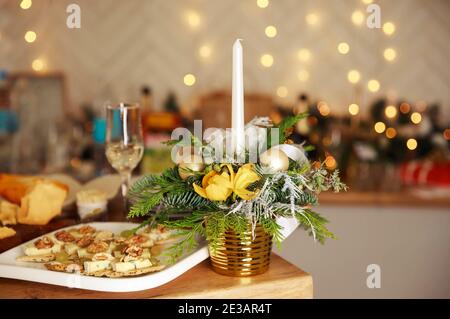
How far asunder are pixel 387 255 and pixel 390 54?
108cm

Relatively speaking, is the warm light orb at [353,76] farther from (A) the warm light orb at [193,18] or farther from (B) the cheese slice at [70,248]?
(B) the cheese slice at [70,248]

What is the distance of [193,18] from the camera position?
2.64 meters

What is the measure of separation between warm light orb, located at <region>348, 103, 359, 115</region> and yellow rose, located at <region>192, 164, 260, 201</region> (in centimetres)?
196

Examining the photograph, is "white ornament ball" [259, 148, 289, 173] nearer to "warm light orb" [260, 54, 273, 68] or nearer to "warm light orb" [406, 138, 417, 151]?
"warm light orb" [406, 138, 417, 151]

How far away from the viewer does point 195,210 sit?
2.51 feet

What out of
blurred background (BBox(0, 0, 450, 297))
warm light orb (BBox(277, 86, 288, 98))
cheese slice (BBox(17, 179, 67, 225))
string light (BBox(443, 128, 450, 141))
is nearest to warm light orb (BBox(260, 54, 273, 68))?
blurred background (BBox(0, 0, 450, 297))

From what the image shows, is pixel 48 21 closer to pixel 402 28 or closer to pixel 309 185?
pixel 402 28

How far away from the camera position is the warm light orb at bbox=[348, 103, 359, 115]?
8.47 feet

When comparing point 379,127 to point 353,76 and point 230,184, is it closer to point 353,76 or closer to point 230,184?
point 353,76

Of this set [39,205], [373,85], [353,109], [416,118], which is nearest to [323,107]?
[353,109]

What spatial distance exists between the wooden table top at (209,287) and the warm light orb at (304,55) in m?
1.99

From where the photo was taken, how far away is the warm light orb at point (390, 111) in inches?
93.9

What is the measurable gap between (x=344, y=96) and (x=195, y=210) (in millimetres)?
2039

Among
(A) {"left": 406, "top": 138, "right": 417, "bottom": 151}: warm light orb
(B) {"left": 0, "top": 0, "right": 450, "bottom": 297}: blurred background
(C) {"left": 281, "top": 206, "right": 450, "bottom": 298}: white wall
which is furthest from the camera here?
(B) {"left": 0, "top": 0, "right": 450, "bottom": 297}: blurred background
